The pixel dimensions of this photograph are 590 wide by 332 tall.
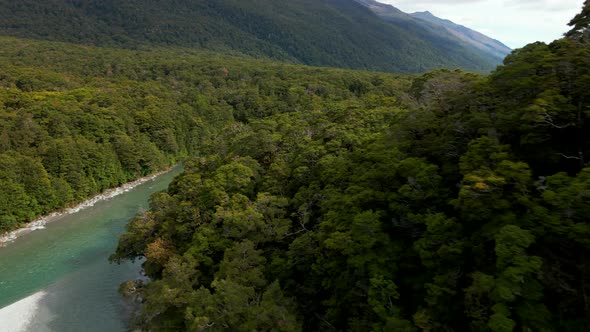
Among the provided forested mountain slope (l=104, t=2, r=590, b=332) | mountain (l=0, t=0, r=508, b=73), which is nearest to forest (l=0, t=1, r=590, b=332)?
forested mountain slope (l=104, t=2, r=590, b=332)

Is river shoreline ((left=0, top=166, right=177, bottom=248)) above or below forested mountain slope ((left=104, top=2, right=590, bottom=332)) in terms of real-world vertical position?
below

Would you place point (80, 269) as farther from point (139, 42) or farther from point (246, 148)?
point (139, 42)

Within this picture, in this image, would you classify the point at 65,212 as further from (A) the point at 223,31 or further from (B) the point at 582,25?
(A) the point at 223,31

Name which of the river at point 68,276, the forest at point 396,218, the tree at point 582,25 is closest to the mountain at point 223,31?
the river at point 68,276

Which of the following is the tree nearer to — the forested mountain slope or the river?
the forested mountain slope

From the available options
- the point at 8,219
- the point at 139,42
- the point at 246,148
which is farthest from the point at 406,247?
the point at 139,42
